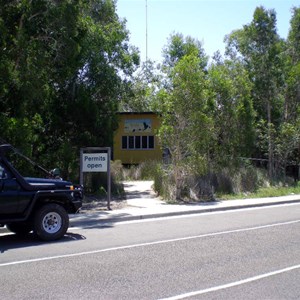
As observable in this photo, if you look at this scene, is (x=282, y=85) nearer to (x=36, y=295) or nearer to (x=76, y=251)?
(x=76, y=251)

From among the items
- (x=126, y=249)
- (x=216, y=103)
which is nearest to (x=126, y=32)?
(x=216, y=103)

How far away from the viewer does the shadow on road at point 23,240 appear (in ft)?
33.1

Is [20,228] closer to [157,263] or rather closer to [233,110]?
[157,263]

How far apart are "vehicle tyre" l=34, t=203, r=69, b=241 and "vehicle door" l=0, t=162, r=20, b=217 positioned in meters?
0.58

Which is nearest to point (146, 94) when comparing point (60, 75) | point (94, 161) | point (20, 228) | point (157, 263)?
point (60, 75)

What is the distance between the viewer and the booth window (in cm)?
3806

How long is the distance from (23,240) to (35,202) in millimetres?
1030

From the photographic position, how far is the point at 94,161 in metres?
16.8

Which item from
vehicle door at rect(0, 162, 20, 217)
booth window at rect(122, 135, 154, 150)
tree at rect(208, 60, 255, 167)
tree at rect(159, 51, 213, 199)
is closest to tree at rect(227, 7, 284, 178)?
tree at rect(208, 60, 255, 167)

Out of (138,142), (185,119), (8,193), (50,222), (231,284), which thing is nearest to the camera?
(231,284)

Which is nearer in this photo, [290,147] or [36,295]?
[36,295]

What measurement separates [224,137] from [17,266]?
1840cm

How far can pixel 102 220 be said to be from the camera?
563 inches

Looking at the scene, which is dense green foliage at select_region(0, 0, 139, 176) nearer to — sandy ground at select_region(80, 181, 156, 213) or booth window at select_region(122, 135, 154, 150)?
sandy ground at select_region(80, 181, 156, 213)
